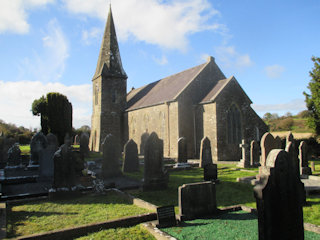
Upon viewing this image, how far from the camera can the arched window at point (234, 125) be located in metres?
21.3

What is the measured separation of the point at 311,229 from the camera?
495cm

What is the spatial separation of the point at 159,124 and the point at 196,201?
1815cm

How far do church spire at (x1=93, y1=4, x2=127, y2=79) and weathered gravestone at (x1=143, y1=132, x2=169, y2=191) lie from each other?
22682 millimetres

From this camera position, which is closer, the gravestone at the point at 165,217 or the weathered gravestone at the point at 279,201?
the weathered gravestone at the point at 279,201

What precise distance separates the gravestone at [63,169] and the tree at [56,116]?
19.9m

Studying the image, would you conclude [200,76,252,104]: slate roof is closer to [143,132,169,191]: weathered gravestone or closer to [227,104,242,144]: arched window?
[227,104,242,144]: arched window

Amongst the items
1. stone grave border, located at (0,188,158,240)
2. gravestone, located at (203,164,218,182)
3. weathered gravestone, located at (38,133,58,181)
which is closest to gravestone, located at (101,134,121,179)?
weathered gravestone, located at (38,133,58,181)

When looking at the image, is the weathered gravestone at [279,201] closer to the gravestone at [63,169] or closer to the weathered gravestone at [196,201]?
the weathered gravestone at [196,201]

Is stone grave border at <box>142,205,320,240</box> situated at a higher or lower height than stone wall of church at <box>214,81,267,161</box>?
lower

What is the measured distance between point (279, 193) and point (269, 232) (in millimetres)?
577

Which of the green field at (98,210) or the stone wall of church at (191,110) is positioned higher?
the stone wall of church at (191,110)

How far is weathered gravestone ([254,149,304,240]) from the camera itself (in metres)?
3.44

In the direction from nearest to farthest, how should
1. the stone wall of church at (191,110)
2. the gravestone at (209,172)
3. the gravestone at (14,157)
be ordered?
the gravestone at (209,172), the gravestone at (14,157), the stone wall of church at (191,110)

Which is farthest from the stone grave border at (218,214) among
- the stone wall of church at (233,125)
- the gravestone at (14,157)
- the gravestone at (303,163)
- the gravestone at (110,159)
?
the stone wall of church at (233,125)
